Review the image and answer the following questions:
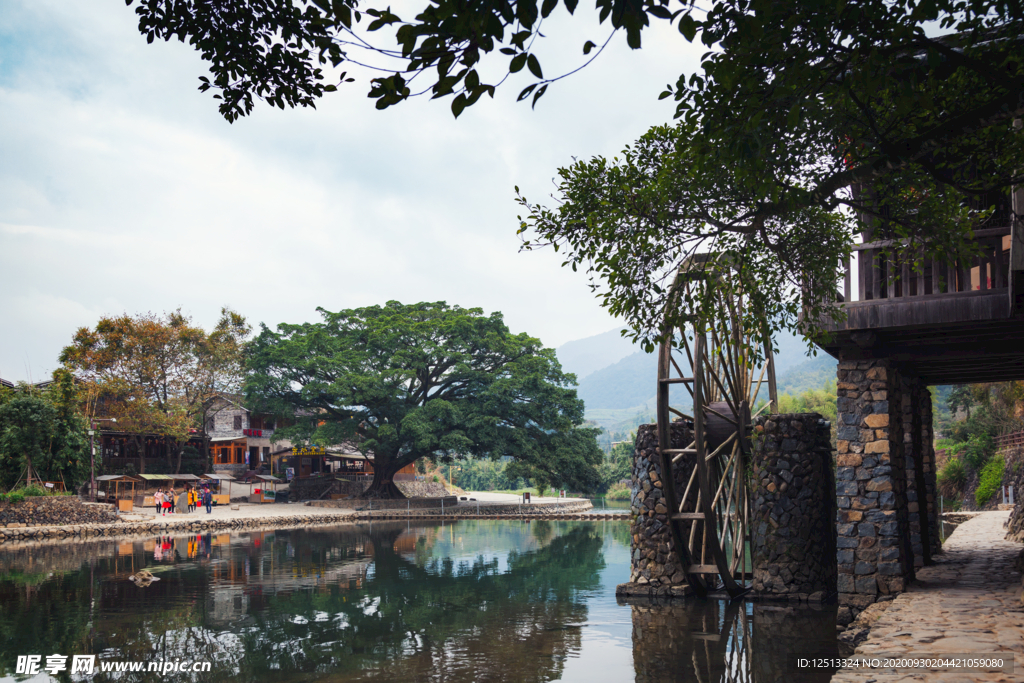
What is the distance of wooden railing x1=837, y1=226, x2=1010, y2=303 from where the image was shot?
752 cm

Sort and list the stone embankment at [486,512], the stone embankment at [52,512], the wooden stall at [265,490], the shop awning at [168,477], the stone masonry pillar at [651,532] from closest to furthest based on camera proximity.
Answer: the stone masonry pillar at [651,532], the stone embankment at [52,512], the stone embankment at [486,512], the shop awning at [168,477], the wooden stall at [265,490]

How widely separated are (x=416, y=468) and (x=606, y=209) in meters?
44.0

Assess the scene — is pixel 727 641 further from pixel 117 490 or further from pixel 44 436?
pixel 117 490

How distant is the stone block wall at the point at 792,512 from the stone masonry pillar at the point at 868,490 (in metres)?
2.01

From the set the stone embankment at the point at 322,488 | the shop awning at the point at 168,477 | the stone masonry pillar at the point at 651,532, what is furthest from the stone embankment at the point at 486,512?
the stone masonry pillar at the point at 651,532

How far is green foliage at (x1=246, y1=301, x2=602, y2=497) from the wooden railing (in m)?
24.3

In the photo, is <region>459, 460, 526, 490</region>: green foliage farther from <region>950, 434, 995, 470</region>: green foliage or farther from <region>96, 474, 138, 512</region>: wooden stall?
<region>950, 434, 995, 470</region>: green foliage

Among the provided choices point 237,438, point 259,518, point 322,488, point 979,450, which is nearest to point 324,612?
point 259,518

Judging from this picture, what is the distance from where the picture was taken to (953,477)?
26.9 metres

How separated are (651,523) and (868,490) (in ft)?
13.0

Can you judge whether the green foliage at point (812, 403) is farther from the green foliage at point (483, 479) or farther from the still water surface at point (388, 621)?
the still water surface at point (388, 621)

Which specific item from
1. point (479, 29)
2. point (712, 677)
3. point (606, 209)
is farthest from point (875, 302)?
point (479, 29)

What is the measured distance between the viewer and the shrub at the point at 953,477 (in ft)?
87.6

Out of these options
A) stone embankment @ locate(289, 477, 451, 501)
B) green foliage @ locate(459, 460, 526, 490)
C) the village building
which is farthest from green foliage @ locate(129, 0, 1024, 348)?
green foliage @ locate(459, 460, 526, 490)
